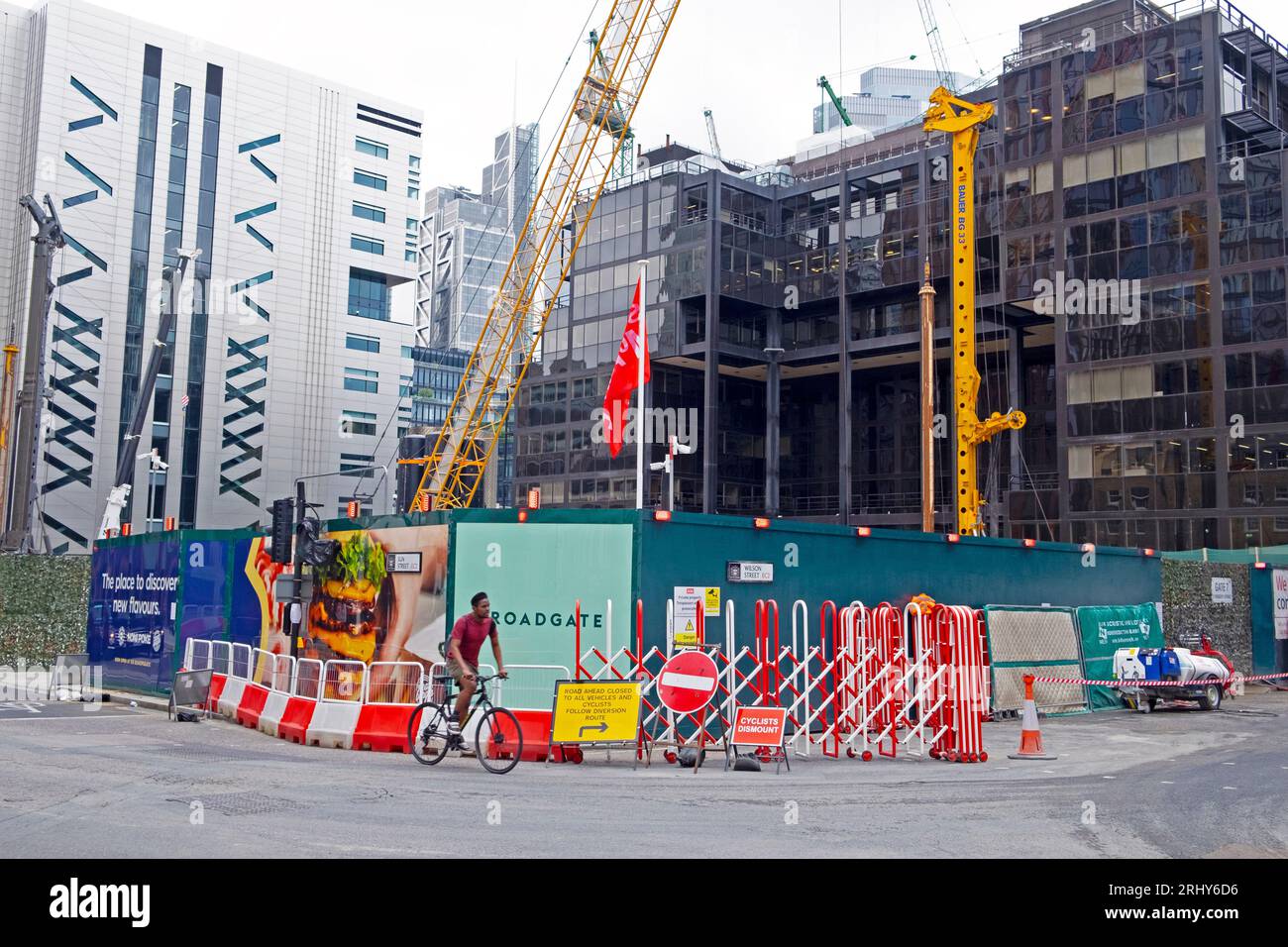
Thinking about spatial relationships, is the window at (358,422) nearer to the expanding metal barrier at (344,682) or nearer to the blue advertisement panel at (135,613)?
the blue advertisement panel at (135,613)

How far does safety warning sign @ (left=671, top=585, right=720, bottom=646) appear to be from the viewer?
1756 centimetres

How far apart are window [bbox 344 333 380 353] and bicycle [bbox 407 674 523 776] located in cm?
8037

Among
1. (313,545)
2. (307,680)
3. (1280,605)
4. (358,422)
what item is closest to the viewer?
(307,680)

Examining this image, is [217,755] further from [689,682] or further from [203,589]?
[203,589]

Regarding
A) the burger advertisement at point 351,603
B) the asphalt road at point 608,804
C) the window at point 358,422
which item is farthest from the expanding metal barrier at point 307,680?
the window at point 358,422

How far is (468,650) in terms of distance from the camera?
14383mm

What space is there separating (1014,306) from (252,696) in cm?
4590

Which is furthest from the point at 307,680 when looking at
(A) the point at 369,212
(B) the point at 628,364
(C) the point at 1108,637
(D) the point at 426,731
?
(A) the point at 369,212

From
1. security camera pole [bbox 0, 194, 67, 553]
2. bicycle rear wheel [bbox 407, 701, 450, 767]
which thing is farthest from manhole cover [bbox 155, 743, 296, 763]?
security camera pole [bbox 0, 194, 67, 553]

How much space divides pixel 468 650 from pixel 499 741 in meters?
1.25

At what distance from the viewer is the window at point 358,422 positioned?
90.3 meters

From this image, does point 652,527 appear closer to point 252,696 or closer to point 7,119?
point 252,696

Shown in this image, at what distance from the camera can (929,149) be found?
63219 mm
